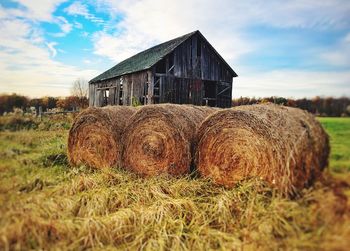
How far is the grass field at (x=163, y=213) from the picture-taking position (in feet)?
9.33

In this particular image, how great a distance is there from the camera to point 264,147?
4.68 metres

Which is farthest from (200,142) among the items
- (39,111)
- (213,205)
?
(39,111)

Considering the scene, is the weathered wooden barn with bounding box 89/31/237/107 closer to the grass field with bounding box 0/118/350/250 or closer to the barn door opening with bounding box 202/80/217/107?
the barn door opening with bounding box 202/80/217/107

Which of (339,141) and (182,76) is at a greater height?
(182,76)

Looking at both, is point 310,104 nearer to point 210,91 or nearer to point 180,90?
point 180,90

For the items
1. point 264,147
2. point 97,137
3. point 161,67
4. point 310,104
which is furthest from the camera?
point 161,67

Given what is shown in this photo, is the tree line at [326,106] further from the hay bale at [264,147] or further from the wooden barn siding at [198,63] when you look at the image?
the wooden barn siding at [198,63]

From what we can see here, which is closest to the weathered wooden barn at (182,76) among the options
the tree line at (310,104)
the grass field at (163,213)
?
the tree line at (310,104)

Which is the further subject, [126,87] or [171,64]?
[126,87]

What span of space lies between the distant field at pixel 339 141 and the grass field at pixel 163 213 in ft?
0.04

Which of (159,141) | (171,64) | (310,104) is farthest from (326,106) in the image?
(171,64)

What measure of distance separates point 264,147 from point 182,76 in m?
14.1

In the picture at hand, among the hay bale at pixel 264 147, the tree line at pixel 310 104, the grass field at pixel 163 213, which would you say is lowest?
the grass field at pixel 163 213

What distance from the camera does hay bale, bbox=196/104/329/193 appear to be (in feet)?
12.7
